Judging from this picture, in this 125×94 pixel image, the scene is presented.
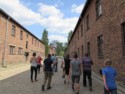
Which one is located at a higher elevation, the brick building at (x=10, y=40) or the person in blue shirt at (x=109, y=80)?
the brick building at (x=10, y=40)

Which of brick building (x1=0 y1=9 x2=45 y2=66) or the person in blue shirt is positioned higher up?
brick building (x1=0 y1=9 x2=45 y2=66)

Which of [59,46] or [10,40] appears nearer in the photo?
[10,40]

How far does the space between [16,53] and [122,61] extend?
2231cm

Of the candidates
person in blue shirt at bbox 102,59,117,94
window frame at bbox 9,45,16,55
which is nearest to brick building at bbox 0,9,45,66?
window frame at bbox 9,45,16,55

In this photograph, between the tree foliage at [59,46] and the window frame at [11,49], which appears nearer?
the window frame at [11,49]

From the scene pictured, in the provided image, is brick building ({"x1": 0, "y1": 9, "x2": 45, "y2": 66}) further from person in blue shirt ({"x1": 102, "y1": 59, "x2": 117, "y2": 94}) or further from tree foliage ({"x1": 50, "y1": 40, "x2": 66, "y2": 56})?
tree foliage ({"x1": 50, "y1": 40, "x2": 66, "y2": 56})

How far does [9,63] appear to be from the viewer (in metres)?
26.2

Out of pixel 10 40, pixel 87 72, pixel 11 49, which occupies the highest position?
pixel 10 40

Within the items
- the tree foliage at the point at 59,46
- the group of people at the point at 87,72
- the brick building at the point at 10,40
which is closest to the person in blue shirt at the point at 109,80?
the group of people at the point at 87,72

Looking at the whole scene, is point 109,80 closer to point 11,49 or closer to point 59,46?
point 11,49

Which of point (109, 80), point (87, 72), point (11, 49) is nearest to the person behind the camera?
point (109, 80)

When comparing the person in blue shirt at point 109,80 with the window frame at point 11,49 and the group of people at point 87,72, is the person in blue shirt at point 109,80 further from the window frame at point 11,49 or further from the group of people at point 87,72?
the window frame at point 11,49

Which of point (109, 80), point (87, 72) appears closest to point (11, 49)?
point (87, 72)

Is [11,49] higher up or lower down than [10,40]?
lower down
